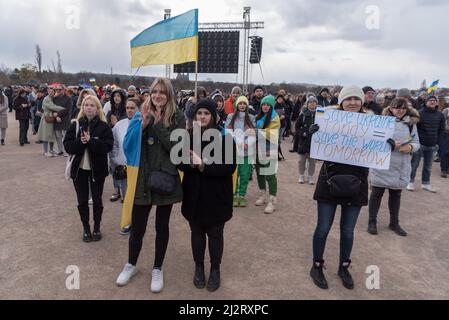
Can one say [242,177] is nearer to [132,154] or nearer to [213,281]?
[213,281]

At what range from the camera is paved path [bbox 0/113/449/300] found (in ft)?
10.4

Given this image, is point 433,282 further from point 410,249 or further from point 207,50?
point 207,50

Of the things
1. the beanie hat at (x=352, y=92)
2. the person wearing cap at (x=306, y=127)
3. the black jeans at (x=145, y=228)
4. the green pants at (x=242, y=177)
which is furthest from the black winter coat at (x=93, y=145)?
the person wearing cap at (x=306, y=127)

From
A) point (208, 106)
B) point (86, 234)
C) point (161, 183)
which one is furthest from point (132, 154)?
point (86, 234)

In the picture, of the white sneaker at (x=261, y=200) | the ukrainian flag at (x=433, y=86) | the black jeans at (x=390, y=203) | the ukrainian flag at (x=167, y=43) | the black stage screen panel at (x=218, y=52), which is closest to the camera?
the black jeans at (x=390, y=203)

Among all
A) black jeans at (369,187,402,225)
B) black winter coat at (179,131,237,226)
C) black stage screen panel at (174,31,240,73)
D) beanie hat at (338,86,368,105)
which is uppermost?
black stage screen panel at (174,31,240,73)

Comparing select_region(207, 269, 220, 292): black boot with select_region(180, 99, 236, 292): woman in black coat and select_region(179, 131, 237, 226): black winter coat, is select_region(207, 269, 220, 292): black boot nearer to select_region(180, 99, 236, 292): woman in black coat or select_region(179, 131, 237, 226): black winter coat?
select_region(180, 99, 236, 292): woman in black coat

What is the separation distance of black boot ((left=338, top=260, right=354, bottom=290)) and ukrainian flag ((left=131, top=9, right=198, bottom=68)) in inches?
141

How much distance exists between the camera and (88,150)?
4016 millimetres

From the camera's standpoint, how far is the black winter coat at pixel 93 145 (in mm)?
3902

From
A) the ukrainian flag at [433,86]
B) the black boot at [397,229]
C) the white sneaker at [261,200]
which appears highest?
the ukrainian flag at [433,86]

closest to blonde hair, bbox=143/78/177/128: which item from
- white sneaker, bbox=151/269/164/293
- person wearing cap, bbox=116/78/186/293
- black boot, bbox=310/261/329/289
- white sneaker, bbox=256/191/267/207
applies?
person wearing cap, bbox=116/78/186/293

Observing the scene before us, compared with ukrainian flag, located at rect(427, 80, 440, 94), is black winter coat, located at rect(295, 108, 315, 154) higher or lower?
lower

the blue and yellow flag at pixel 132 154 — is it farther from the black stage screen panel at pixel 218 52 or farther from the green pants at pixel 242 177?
the black stage screen panel at pixel 218 52
